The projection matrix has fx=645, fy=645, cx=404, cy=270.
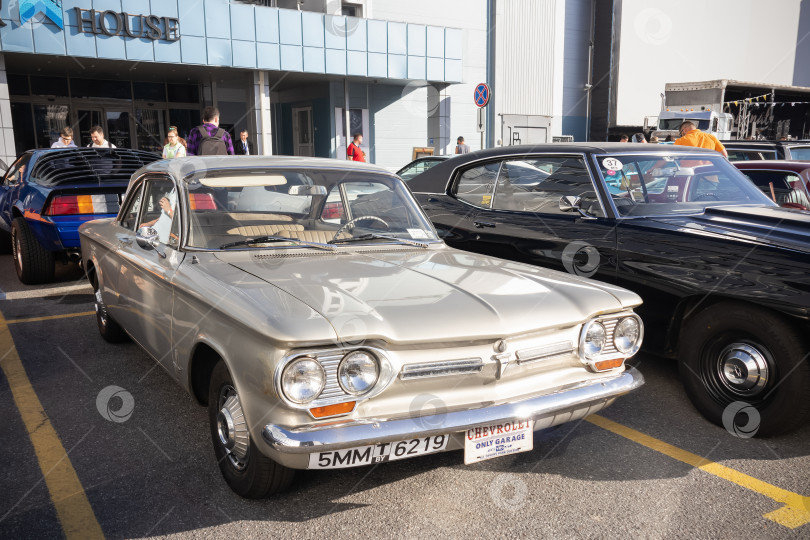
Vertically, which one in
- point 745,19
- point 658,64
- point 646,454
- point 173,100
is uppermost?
point 745,19

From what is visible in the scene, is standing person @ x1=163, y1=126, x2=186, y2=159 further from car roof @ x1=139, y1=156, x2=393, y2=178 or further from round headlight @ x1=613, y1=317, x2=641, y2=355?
round headlight @ x1=613, y1=317, x2=641, y2=355

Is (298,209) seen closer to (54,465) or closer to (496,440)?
(54,465)

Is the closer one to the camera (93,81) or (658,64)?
(93,81)

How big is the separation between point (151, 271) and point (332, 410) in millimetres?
1757

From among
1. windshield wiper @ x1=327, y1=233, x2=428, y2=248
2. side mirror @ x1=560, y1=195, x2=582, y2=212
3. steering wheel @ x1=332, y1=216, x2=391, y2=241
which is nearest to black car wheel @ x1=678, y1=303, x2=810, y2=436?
side mirror @ x1=560, y1=195, x2=582, y2=212

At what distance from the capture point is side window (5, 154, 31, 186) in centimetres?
805

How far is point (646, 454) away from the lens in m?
3.37

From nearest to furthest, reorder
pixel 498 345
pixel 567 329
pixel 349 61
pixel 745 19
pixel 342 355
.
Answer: pixel 342 355
pixel 498 345
pixel 567 329
pixel 349 61
pixel 745 19

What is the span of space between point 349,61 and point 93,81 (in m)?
8.32

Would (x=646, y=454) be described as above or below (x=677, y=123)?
below

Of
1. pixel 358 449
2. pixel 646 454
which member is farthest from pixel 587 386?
pixel 358 449

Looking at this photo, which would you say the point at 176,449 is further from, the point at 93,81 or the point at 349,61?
the point at 93,81

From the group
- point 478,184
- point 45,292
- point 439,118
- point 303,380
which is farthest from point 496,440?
point 439,118

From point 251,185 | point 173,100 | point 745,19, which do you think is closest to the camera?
point 251,185
